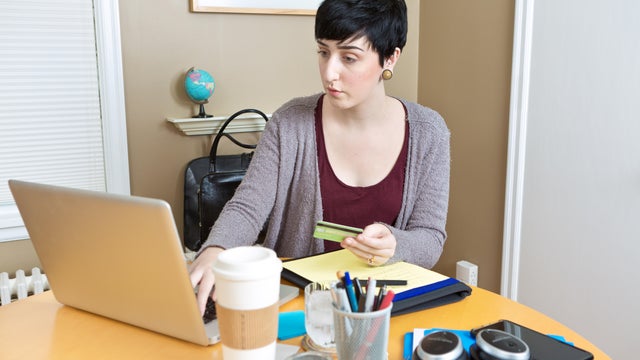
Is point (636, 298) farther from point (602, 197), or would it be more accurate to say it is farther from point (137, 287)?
point (137, 287)

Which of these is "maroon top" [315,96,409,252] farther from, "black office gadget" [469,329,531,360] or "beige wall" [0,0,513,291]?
"beige wall" [0,0,513,291]

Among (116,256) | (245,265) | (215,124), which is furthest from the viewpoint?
(215,124)

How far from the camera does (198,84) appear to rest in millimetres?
2139

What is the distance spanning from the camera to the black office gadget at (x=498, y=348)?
74 cm

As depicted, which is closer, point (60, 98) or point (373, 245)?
point (373, 245)

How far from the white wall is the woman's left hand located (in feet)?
3.37

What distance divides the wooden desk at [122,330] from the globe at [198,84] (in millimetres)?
1173

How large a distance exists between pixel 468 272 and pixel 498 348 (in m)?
1.77

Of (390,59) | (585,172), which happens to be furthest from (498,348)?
(585,172)

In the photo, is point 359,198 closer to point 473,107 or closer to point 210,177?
point 210,177

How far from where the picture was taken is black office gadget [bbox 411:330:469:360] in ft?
2.43

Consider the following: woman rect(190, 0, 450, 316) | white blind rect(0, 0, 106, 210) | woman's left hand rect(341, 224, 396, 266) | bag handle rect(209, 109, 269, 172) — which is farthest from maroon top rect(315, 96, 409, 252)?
white blind rect(0, 0, 106, 210)

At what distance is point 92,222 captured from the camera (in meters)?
0.84

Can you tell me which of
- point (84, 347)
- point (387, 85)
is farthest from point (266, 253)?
point (387, 85)
